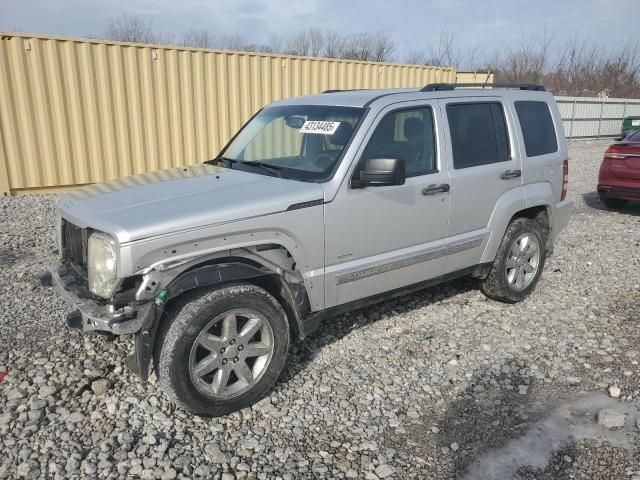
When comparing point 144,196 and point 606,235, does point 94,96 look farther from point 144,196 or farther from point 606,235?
point 606,235

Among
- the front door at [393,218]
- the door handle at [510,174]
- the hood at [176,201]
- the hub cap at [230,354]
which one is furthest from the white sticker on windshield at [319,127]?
the door handle at [510,174]

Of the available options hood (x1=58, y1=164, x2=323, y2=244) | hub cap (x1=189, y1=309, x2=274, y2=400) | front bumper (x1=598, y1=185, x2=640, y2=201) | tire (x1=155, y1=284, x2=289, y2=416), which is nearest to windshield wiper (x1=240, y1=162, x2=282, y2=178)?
hood (x1=58, y1=164, x2=323, y2=244)

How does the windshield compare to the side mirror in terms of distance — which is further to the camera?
the windshield

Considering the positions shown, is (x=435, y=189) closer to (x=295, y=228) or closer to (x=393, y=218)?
(x=393, y=218)

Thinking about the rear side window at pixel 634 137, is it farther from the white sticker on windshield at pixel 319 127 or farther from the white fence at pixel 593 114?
the white fence at pixel 593 114

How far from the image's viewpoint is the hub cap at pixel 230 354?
123 inches

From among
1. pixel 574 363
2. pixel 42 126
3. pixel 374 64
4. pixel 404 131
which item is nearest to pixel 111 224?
pixel 404 131

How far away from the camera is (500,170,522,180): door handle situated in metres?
4.63

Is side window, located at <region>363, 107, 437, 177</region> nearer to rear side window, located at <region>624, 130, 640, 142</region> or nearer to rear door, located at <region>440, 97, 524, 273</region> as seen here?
rear door, located at <region>440, 97, 524, 273</region>

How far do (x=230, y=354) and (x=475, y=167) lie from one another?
103 inches

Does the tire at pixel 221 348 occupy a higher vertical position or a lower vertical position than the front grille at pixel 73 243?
lower

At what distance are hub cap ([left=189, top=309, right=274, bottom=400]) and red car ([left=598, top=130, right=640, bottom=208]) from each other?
8.11 meters

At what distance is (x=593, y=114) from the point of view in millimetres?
22125

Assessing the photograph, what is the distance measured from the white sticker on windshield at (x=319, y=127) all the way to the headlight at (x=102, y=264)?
1.76 m
